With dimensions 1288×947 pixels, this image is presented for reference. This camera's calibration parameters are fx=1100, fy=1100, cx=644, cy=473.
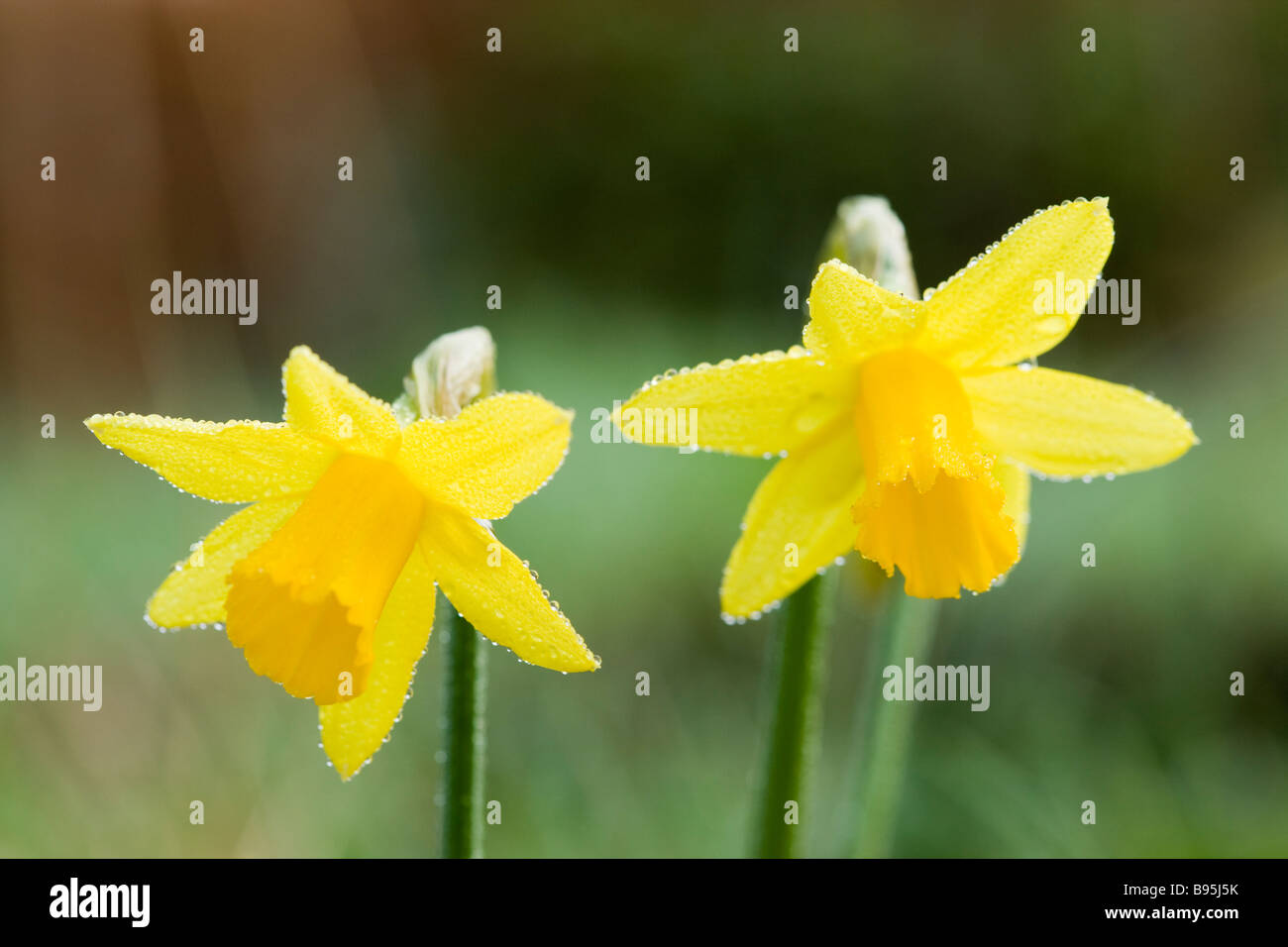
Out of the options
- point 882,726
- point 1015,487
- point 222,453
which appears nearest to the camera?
point 222,453

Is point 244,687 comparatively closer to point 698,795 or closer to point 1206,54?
point 698,795

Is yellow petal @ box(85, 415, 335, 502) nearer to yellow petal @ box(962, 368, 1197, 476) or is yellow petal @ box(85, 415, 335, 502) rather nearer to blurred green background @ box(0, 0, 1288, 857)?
yellow petal @ box(962, 368, 1197, 476)

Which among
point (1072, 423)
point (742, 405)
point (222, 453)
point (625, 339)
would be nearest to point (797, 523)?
point (742, 405)

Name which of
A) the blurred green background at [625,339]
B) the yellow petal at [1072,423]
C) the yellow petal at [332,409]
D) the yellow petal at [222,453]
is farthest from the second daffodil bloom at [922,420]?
the blurred green background at [625,339]

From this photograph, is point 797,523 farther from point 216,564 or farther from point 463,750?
point 216,564

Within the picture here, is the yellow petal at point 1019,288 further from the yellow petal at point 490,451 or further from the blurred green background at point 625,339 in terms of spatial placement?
the blurred green background at point 625,339
